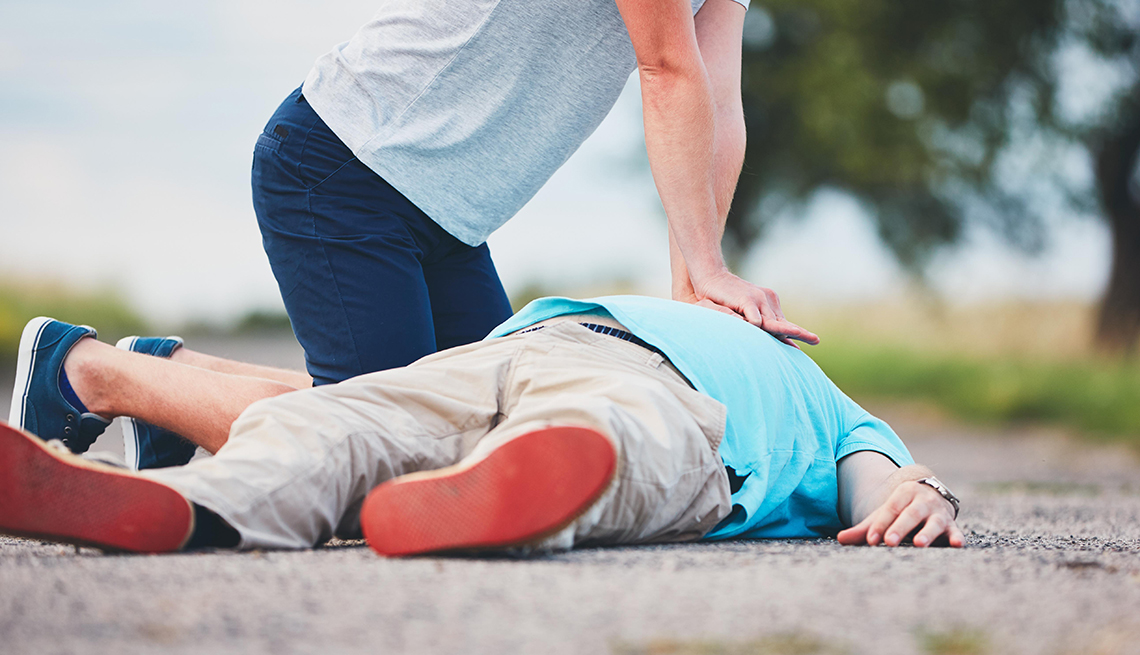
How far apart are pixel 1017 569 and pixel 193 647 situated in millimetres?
1291

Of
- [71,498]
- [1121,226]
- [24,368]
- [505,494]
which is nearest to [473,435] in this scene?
[505,494]

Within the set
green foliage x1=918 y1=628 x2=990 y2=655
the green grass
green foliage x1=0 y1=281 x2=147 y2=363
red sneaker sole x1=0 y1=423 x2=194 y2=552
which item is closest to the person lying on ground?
red sneaker sole x1=0 y1=423 x2=194 y2=552

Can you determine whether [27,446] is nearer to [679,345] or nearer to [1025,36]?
[679,345]

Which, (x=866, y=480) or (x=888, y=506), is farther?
(x=866, y=480)

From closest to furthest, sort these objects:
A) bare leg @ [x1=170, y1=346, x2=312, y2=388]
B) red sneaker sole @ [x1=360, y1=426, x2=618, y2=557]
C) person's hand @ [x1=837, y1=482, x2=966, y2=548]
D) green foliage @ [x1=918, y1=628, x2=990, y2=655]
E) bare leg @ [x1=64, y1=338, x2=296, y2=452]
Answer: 1. green foliage @ [x1=918, y1=628, x2=990, y2=655]
2. red sneaker sole @ [x1=360, y1=426, x2=618, y2=557]
3. person's hand @ [x1=837, y1=482, x2=966, y2=548]
4. bare leg @ [x1=64, y1=338, x2=296, y2=452]
5. bare leg @ [x1=170, y1=346, x2=312, y2=388]

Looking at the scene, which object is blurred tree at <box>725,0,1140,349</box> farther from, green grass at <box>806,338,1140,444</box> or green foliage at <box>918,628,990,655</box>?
green foliage at <box>918,628,990,655</box>

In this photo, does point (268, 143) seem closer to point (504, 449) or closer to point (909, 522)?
point (504, 449)

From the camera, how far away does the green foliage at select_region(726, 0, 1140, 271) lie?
1021 centimetres

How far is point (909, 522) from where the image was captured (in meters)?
1.99

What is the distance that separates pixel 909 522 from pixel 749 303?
62 cm

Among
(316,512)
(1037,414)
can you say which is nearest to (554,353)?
(316,512)

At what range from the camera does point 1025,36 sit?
10227 millimetres

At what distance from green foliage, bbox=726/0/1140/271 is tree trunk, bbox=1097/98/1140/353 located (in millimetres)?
231

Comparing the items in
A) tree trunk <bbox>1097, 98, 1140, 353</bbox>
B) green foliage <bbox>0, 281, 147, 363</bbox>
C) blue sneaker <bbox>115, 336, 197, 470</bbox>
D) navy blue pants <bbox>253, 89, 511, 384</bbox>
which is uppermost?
tree trunk <bbox>1097, 98, 1140, 353</bbox>
